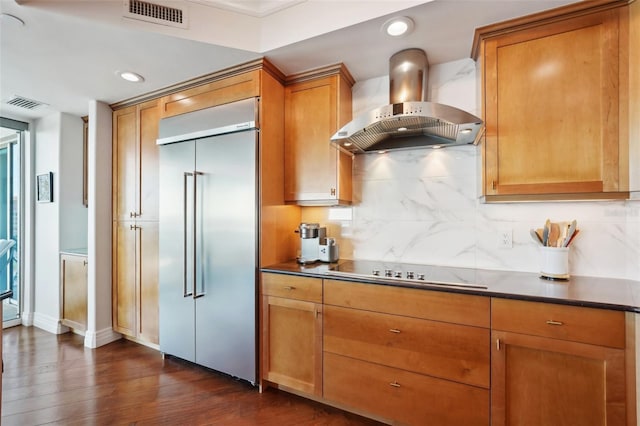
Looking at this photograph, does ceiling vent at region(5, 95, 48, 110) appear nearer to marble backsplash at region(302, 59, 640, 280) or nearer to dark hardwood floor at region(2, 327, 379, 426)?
dark hardwood floor at region(2, 327, 379, 426)

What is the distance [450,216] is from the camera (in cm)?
208

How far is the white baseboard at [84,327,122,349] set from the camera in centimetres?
275

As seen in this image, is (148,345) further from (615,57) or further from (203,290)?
(615,57)

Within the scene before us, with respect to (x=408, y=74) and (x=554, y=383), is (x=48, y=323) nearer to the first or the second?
(x=408, y=74)

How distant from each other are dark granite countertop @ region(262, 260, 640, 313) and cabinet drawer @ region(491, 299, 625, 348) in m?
0.04

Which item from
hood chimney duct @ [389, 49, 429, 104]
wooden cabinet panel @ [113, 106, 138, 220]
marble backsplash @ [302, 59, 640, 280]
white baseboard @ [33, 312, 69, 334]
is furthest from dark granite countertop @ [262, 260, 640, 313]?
white baseboard @ [33, 312, 69, 334]

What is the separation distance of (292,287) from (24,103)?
3.34 metres

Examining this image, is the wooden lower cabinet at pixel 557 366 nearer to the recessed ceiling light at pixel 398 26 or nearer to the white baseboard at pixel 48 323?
the recessed ceiling light at pixel 398 26

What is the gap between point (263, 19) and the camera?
1.93m

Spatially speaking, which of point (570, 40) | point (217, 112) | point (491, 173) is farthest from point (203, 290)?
point (570, 40)

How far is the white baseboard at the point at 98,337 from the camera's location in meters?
2.75

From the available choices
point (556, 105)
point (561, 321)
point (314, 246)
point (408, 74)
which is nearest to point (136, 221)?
point (314, 246)

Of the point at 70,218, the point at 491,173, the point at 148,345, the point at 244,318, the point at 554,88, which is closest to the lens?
the point at 554,88

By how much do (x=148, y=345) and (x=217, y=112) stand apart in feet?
7.70
